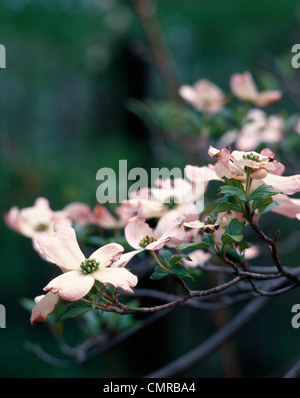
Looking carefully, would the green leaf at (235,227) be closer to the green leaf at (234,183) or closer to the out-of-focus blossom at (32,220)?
the green leaf at (234,183)

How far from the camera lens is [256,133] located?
864 millimetres

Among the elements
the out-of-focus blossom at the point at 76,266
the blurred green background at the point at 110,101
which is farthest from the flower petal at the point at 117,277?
the blurred green background at the point at 110,101

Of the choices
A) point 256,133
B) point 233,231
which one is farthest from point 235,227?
point 256,133

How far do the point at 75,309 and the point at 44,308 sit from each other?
0.03 metres

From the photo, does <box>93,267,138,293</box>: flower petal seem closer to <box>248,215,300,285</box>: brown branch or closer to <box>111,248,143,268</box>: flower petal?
<box>111,248,143,268</box>: flower petal

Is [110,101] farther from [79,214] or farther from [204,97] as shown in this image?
[79,214]

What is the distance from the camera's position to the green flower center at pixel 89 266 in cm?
42

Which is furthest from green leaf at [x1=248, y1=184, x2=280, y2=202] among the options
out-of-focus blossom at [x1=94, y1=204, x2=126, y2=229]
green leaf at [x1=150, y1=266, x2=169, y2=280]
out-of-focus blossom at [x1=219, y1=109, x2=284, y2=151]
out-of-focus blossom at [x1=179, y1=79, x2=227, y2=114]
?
out-of-focus blossom at [x1=179, y1=79, x2=227, y2=114]

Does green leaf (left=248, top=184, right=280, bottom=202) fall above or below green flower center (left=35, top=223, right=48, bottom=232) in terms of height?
below

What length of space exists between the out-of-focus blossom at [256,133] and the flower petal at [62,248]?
18.7 inches

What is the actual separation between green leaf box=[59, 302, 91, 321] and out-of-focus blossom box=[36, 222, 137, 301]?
0.09 feet

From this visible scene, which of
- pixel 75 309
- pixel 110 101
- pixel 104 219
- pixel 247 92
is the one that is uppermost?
pixel 110 101

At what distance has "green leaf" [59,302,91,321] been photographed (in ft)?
1.33

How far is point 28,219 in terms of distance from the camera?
0.68 metres
